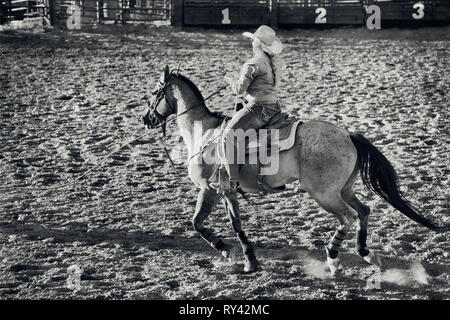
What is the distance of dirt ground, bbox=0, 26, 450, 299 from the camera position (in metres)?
6.53

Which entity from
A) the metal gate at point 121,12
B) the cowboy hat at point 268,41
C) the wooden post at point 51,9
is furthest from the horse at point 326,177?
the metal gate at point 121,12

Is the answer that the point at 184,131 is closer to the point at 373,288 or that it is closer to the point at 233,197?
the point at 233,197

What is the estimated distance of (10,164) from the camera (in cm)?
1015

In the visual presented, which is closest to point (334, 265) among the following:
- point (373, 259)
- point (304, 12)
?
point (373, 259)

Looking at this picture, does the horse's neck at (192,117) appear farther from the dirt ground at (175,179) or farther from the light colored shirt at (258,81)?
the dirt ground at (175,179)

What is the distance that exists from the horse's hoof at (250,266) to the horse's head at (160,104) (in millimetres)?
1795

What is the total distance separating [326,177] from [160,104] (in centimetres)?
202

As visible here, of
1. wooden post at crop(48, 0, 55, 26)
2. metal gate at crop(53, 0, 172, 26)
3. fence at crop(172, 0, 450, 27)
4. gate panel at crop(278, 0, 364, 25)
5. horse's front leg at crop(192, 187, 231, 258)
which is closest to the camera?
horse's front leg at crop(192, 187, 231, 258)

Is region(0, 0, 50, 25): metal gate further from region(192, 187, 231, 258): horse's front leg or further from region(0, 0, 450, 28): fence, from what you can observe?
region(192, 187, 231, 258): horse's front leg

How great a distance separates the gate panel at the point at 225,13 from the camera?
2034cm

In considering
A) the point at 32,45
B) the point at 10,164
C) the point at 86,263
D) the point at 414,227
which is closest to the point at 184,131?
the point at 86,263

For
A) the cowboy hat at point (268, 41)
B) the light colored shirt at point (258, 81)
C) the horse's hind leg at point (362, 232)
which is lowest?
the horse's hind leg at point (362, 232)

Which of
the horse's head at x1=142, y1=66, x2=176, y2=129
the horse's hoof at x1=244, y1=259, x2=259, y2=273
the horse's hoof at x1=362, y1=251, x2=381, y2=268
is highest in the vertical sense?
the horse's head at x1=142, y1=66, x2=176, y2=129

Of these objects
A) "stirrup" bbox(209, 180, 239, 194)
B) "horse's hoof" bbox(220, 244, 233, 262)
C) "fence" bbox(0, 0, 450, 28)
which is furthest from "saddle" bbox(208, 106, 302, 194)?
"fence" bbox(0, 0, 450, 28)
